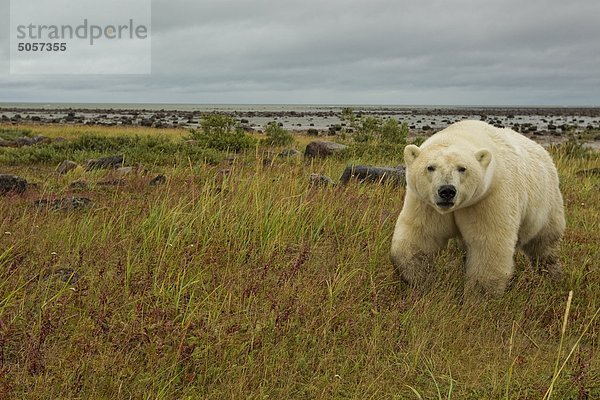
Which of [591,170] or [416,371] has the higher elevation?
[591,170]

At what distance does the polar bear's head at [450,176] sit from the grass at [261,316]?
0.79 meters

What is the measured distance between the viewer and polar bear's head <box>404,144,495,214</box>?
373 cm

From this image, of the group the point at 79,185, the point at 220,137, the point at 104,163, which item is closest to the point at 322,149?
the point at 220,137

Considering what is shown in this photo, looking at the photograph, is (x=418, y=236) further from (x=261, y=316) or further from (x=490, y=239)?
(x=261, y=316)

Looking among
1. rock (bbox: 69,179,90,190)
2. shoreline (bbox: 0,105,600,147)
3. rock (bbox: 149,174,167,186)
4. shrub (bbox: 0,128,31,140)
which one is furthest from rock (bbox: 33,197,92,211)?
shoreline (bbox: 0,105,600,147)

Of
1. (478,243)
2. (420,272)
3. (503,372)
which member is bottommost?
(503,372)

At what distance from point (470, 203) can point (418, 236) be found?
20.6 inches

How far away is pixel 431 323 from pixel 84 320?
2284 mm

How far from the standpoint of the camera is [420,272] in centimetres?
434

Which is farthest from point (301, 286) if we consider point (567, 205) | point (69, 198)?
point (567, 205)

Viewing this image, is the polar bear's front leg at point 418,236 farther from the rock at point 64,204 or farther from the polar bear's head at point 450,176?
the rock at point 64,204

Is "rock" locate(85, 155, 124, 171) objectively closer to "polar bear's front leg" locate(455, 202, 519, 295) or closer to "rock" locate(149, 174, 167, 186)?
"rock" locate(149, 174, 167, 186)

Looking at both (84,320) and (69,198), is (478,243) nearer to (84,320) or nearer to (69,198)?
(84,320)

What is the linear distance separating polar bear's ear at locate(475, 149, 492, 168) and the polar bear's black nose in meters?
0.42
